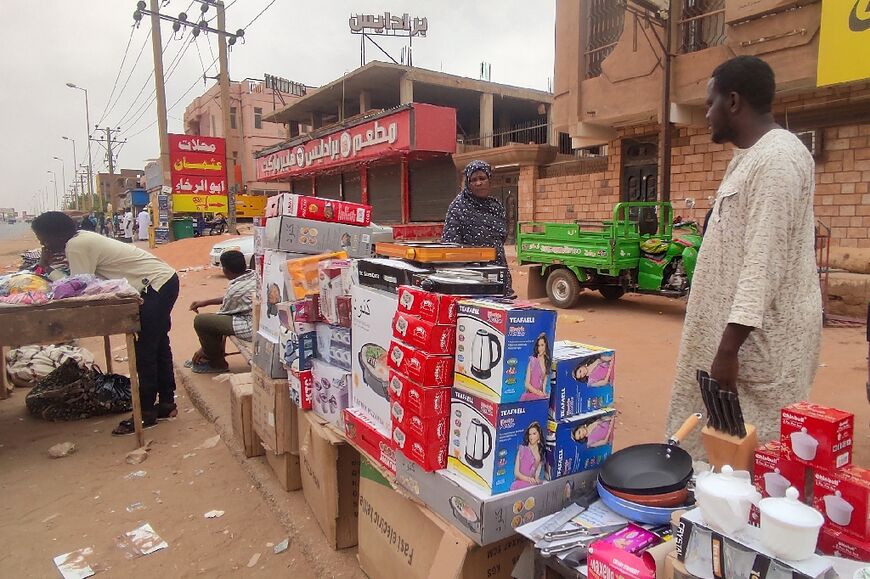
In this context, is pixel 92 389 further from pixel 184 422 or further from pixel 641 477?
pixel 641 477

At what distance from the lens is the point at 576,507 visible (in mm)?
1627

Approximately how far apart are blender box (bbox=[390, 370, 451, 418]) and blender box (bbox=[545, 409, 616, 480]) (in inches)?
12.6

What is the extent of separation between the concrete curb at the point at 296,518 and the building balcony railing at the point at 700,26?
9.40m

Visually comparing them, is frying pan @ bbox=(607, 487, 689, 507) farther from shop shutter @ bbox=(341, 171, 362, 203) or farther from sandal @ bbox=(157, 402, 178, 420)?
shop shutter @ bbox=(341, 171, 362, 203)

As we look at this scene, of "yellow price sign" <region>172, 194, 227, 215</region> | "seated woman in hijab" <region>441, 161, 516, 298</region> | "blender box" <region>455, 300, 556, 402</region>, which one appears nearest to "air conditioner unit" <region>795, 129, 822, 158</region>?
"seated woman in hijab" <region>441, 161, 516, 298</region>

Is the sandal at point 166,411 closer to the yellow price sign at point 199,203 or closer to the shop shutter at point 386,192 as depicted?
the shop shutter at point 386,192

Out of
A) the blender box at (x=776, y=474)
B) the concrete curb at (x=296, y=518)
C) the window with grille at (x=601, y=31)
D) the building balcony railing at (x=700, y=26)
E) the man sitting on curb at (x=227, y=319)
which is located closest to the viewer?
the blender box at (x=776, y=474)

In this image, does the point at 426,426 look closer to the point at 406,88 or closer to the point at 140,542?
the point at 140,542

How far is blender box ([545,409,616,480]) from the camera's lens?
1689 mm

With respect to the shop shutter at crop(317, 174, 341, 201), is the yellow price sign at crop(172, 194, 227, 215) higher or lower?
lower

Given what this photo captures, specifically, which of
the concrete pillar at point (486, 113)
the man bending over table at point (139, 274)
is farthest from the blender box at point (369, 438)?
the concrete pillar at point (486, 113)

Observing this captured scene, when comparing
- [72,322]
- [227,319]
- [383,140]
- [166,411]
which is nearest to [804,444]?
[72,322]

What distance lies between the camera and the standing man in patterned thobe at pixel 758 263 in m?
1.60

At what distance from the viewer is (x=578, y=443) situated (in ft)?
5.71
